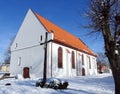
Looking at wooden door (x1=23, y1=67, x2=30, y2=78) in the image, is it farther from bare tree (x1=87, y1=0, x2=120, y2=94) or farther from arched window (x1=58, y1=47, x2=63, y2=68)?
bare tree (x1=87, y1=0, x2=120, y2=94)

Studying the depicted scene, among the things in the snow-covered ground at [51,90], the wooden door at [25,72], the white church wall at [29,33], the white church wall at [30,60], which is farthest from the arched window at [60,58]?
the snow-covered ground at [51,90]

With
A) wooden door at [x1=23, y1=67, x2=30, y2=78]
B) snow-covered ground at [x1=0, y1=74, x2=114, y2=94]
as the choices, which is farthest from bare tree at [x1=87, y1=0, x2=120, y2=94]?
wooden door at [x1=23, y1=67, x2=30, y2=78]

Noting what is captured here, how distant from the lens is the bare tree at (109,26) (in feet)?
34.5

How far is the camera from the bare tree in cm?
1052

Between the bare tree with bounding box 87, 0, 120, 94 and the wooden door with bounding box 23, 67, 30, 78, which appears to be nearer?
the bare tree with bounding box 87, 0, 120, 94

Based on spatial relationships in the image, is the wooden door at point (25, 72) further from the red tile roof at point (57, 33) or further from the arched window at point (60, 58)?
the red tile roof at point (57, 33)

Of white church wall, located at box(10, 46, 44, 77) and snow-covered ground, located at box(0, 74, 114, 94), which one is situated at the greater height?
white church wall, located at box(10, 46, 44, 77)

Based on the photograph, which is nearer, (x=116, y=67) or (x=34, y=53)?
(x=116, y=67)

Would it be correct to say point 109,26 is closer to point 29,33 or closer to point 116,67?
point 116,67

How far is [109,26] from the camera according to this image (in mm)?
11609

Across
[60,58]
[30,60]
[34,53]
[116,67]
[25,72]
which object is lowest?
[25,72]

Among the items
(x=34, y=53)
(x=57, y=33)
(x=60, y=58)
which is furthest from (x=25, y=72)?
(x=57, y=33)

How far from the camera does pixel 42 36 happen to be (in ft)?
94.0

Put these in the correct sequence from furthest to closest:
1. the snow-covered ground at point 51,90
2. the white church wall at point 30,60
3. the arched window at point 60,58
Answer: the arched window at point 60,58
the white church wall at point 30,60
the snow-covered ground at point 51,90
